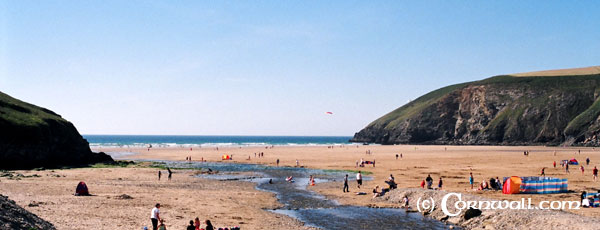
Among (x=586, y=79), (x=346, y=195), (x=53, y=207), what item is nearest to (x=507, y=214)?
(x=346, y=195)

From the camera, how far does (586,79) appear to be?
157625mm

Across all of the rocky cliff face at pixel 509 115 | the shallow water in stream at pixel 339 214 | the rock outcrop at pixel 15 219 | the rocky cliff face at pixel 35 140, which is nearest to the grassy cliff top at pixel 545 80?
the rocky cliff face at pixel 509 115

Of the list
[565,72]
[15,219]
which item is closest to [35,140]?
[15,219]

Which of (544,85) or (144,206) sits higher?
(544,85)

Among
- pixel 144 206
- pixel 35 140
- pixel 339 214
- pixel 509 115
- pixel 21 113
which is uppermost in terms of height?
Answer: pixel 509 115

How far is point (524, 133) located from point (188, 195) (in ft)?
457

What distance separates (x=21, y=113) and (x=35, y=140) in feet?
26.2

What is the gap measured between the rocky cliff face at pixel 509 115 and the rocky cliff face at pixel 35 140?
12572cm

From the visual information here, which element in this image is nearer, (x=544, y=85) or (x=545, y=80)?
(x=544, y=85)

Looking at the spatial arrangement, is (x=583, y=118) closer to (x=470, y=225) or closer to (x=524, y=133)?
(x=524, y=133)

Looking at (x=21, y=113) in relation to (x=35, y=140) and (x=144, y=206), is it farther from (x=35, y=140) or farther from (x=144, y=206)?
(x=144, y=206)

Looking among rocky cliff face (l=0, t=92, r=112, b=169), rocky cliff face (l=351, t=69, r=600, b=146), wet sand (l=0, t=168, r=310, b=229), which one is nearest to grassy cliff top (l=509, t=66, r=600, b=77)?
rocky cliff face (l=351, t=69, r=600, b=146)

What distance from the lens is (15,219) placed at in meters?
15.4

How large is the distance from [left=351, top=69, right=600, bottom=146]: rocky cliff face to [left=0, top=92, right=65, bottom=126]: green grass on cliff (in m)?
130
